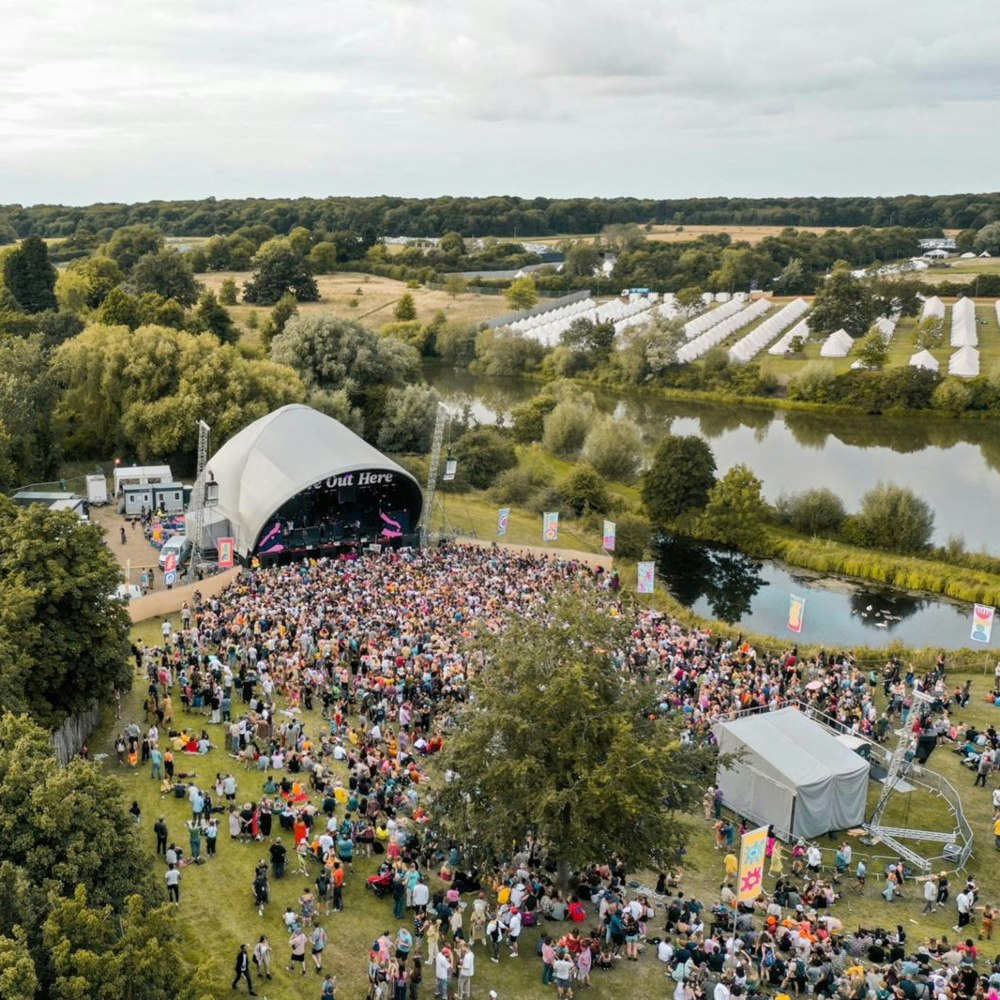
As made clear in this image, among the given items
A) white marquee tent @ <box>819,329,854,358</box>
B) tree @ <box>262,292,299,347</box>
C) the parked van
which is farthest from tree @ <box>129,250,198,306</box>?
white marquee tent @ <box>819,329,854,358</box>

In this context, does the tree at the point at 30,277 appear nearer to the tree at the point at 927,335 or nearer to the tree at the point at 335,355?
the tree at the point at 335,355

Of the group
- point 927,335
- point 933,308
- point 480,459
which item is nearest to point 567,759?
point 480,459

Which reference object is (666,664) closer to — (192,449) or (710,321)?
(192,449)

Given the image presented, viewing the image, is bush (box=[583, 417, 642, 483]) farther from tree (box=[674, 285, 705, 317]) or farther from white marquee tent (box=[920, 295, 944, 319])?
tree (box=[674, 285, 705, 317])

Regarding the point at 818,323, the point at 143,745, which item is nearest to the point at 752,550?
the point at 143,745

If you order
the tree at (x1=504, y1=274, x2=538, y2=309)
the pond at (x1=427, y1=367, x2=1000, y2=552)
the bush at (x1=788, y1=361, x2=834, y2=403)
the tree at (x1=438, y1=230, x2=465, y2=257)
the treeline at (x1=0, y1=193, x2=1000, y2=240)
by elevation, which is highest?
the treeline at (x1=0, y1=193, x2=1000, y2=240)

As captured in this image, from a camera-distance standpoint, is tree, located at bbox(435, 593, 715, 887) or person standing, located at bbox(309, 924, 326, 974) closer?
person standing, located at bbox(309, 924, 326, 974)

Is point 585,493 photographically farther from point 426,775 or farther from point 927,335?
point 927,335
